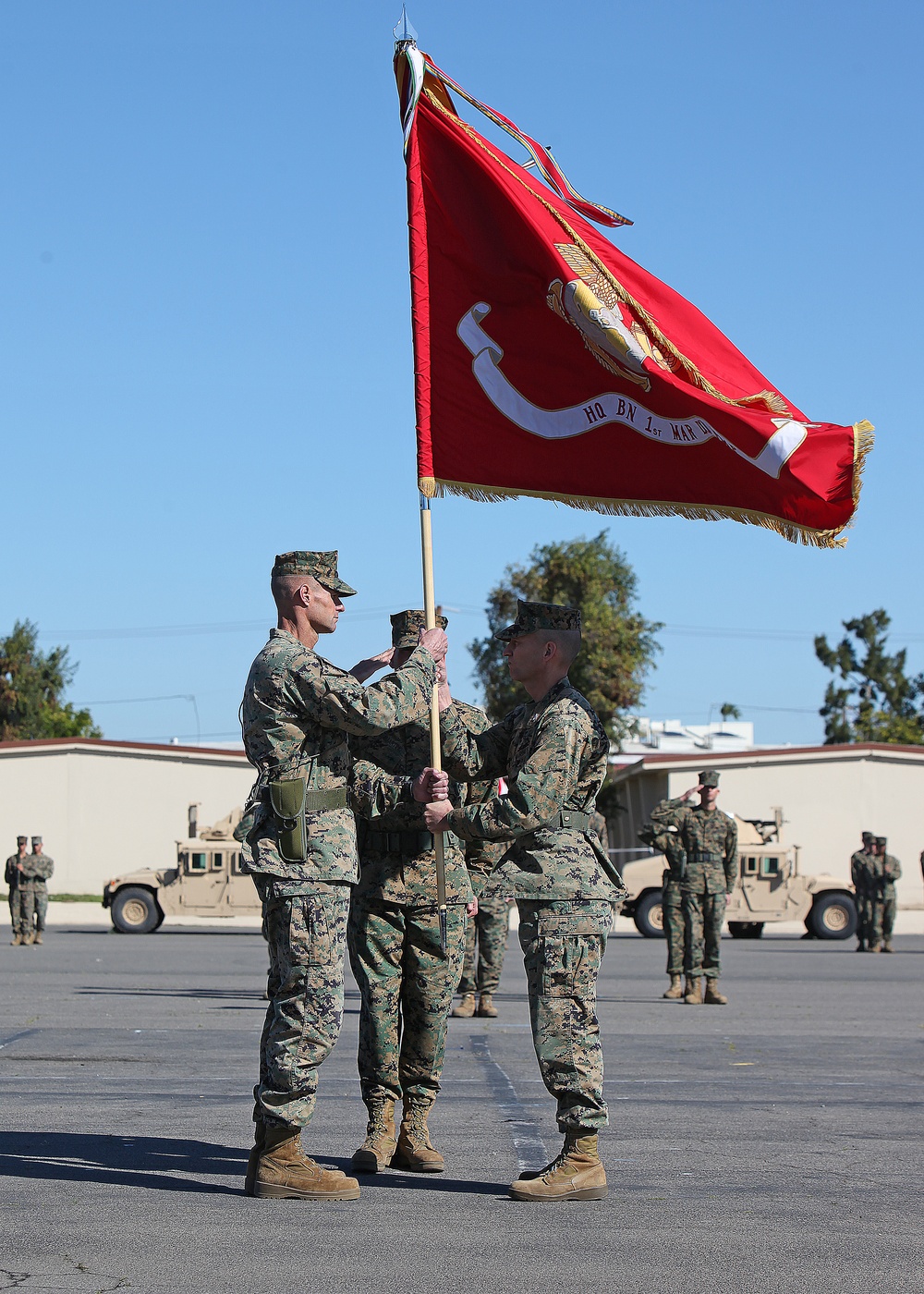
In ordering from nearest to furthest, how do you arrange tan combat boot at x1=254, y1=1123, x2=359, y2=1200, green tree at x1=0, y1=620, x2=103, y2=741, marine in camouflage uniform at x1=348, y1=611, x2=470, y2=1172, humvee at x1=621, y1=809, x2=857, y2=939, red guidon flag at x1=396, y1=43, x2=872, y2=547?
tan combat boot at x1=254, y1=1123, x2=359, y2=1200
marine in camouflage uniform at x1=348, y1=611, x2=470, y2=1172
red guidon flag at x1=396, y1=43, x2=872, y2=547
humvee at x1=621, y1=809, x2=857, y2=939
green tree at x1=0, y1=620, x2=103, y2=741

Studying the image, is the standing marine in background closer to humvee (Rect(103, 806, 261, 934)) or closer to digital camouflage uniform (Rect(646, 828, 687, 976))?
digital camouflage uniform (Rect(646, 828, 687, 976))

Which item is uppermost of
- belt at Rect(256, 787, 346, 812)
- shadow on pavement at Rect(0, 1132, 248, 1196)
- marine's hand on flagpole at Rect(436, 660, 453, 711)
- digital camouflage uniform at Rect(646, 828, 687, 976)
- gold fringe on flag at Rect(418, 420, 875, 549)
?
gold fringe on flag at Rect(418, 420, 875, 549)

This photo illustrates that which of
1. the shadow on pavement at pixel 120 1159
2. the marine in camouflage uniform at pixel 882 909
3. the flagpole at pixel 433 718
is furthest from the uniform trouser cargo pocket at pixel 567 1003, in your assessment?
the marine in camouflage uniform at pixel 882 909

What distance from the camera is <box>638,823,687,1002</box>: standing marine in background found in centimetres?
1552

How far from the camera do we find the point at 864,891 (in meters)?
26.5

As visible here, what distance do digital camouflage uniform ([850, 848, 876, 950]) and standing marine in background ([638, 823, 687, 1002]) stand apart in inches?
421

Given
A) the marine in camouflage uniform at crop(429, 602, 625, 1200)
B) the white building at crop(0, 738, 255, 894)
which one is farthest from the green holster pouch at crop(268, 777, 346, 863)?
the white building at crop(0, 738, 255, 894)

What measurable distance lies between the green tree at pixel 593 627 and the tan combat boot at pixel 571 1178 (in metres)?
46.5

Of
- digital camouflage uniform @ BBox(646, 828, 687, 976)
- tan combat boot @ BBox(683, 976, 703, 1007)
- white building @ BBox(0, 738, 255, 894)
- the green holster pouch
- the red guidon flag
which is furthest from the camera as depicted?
white building @ BBox(0, 738, 255, 894)

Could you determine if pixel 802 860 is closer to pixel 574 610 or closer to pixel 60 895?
pixel 60 895

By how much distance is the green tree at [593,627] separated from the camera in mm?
54094

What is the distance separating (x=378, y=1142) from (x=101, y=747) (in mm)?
39974

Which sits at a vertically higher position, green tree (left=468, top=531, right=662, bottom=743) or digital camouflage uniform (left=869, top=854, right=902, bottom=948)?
green tree (left=468, top=531, right=662, bottom=743)

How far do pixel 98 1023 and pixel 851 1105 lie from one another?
6292 millimetres
